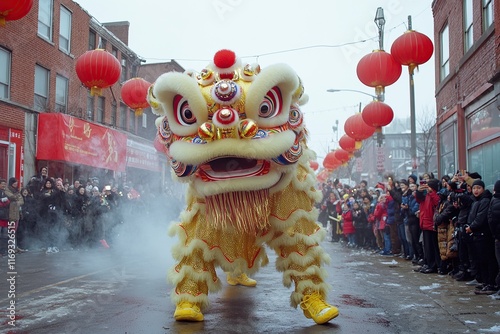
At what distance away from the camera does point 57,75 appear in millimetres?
19562

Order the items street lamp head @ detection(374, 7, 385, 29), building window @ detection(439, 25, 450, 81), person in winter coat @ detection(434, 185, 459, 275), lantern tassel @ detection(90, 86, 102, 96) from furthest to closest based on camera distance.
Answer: street lamp head @ detection(374, 7, 385, 29)
building window @ detection(439, 25, 450, 81)
lantern tassel @ detection(90, 86, 102, 96)
person in winter coat @ detection(434, 185, 459, 275)

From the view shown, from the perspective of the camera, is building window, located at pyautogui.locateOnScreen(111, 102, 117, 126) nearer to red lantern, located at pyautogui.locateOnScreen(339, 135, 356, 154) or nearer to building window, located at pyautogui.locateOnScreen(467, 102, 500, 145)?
red lantern, located at pyautogui.locateOnScreen(339, 135, 356, 154)

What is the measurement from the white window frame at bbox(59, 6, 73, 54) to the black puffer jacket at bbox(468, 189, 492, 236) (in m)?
16.9

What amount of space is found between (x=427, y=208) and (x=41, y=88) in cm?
1476

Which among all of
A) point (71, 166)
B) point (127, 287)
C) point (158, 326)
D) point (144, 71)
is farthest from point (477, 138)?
point (144, 71)

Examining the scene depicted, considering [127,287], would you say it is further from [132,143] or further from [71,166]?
[132,143]

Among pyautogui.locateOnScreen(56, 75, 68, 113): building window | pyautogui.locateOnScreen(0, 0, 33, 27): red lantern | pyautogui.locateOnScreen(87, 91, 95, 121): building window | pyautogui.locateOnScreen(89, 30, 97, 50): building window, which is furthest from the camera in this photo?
pyautogui.locateOnScreen(89, 30, 97, 50): building window

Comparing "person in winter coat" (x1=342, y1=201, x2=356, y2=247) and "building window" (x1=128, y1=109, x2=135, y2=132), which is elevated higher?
"building window" (x1=128, y1=109, x2=135, y2=132)

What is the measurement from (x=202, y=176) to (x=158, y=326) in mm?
1331

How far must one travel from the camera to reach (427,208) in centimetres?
855

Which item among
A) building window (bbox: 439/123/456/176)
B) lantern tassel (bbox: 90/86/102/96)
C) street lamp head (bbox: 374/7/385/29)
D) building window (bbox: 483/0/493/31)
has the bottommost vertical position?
building window (bbox: 439/123/456/176)

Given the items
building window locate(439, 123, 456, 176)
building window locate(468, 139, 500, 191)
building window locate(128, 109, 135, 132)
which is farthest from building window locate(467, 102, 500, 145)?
building window locate(128, 109, 135, 132)

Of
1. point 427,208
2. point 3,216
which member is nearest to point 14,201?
point 3,216

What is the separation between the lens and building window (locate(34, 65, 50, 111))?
18.3 meters
